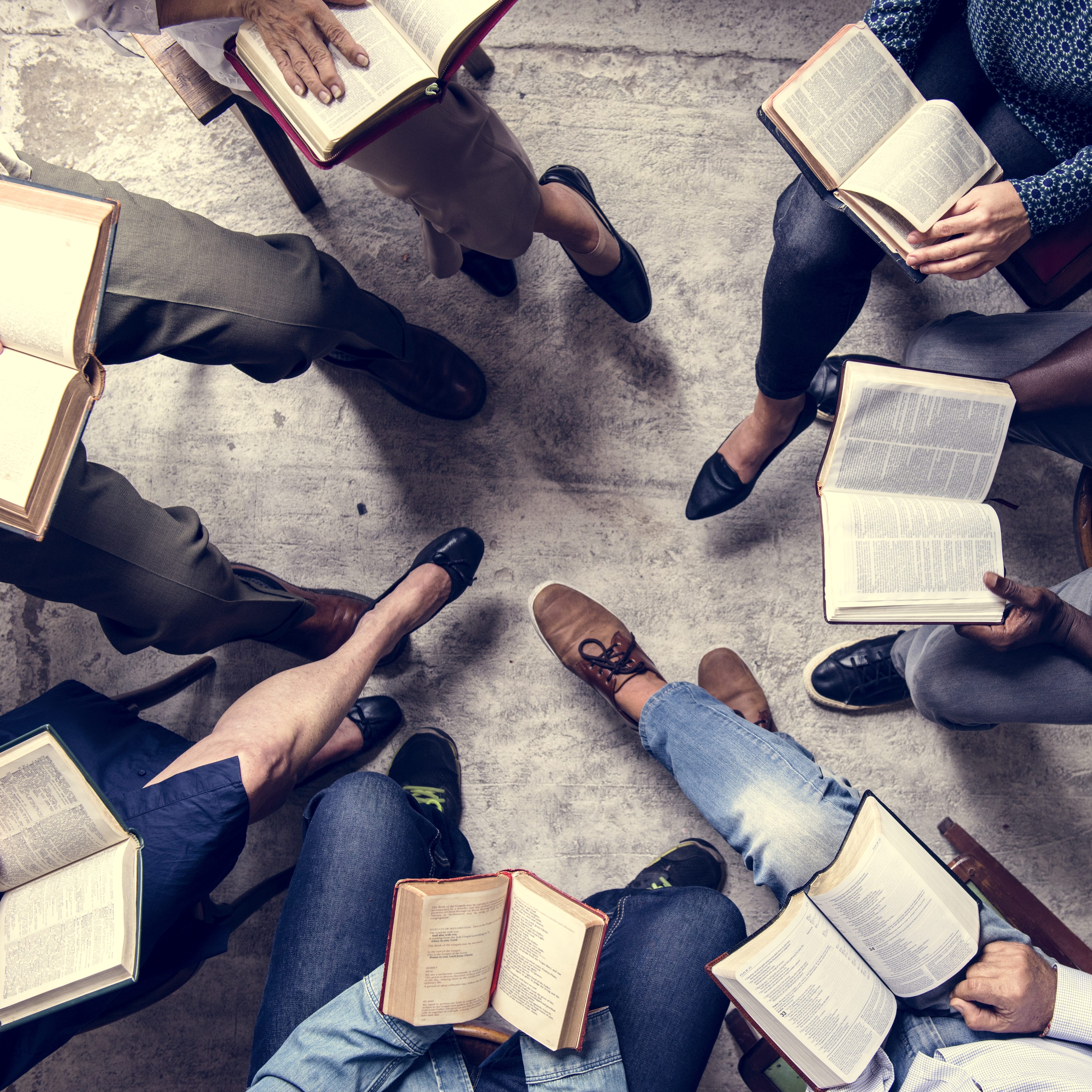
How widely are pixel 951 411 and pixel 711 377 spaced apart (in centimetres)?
62

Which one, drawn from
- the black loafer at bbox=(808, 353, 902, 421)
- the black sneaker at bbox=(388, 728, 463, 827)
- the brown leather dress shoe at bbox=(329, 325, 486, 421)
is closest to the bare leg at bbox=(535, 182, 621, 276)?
the brown leather dress shoe at bbox=(329, 325, 486, 421)

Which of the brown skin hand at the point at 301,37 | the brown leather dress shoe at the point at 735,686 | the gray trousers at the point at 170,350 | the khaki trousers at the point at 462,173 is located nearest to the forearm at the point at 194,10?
the brown skin hand at the point at 301,37

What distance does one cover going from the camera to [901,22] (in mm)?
1164

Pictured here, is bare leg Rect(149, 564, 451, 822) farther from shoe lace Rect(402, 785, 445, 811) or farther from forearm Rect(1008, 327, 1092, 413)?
forearm Rect(1008, 327, 1092, 413)

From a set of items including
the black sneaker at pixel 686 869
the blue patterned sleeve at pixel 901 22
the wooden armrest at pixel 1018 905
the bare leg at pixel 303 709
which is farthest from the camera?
the black sneaker at pixel 686 869

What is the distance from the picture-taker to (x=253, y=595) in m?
1.42

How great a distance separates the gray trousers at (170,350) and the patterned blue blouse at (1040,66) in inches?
42.7

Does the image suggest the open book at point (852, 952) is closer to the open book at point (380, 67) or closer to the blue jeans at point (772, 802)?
the blue jeans at point (772, 802)

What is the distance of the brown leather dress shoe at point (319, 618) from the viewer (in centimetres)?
156

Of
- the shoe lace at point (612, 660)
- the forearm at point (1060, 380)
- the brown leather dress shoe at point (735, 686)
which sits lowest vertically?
the brown leather dress shoe at point (735, 686)

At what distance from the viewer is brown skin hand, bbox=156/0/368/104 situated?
0.99 metres

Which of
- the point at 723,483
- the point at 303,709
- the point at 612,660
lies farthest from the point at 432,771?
the point at 723,483

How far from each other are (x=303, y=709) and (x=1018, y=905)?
1.53 metres

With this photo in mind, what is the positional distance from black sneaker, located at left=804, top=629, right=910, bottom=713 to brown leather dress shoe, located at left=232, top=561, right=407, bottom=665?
1.02 metres
